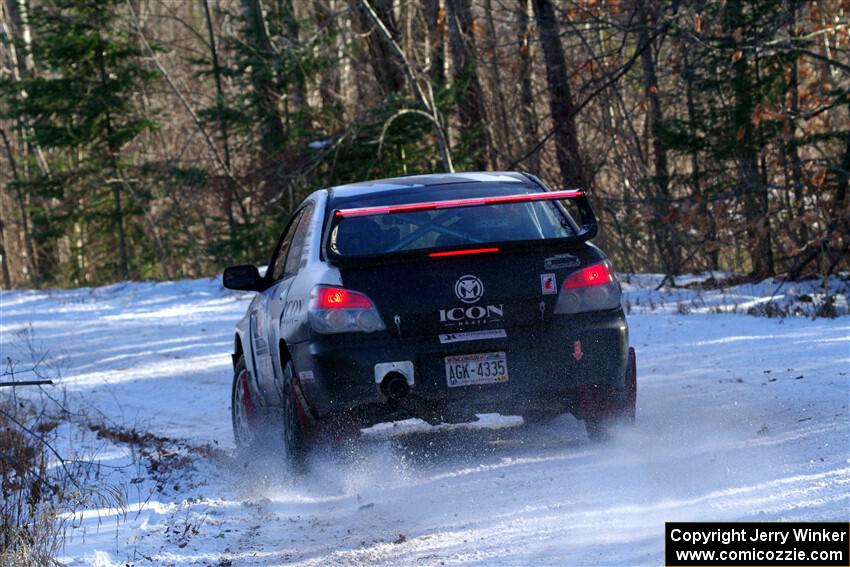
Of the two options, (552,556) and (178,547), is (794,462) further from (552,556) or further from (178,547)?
(178,547)

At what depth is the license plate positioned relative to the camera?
7145 millimetres

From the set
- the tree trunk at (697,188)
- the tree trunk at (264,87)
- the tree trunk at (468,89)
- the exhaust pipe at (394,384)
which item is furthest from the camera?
the tree trunk at (264,87)

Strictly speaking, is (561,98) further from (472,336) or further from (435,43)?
(472,336)

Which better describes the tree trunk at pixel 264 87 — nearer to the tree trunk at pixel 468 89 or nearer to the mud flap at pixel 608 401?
the tree trunk at pixel 468 89

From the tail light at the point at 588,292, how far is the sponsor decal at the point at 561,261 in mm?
59

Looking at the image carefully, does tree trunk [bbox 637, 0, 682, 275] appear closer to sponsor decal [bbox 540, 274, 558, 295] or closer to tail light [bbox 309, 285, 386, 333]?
sponsor decal [bbox 540, 274, 558, 295]

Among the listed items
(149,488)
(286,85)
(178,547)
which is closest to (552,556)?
(178,547)

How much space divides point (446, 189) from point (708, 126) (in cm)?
1106

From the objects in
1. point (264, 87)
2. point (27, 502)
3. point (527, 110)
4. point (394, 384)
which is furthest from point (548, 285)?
point (527, 110)

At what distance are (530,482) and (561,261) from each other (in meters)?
1.36

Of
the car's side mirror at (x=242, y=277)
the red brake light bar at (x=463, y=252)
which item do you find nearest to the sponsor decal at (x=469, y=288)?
the red brake light bar at (x=463, y=252)

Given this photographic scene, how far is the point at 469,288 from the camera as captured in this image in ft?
23.7

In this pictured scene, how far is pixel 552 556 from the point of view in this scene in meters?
5.28

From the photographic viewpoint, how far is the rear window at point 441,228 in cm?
763
